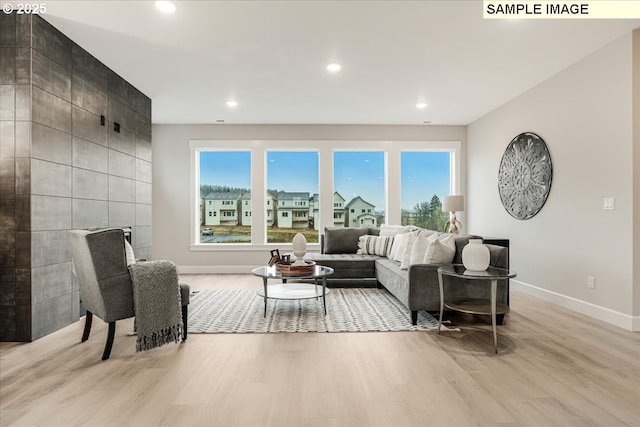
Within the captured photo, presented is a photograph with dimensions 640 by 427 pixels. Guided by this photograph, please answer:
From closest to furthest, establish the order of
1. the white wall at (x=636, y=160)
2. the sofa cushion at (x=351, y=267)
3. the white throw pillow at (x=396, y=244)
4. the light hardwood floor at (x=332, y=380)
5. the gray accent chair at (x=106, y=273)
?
the light hardwood floor at (x=332, y=380), the gray accent chair at (x=106, y=273), the white wall at (x=636, y=160), the white throw pillow at (x=396, y=244), the sofa cushion at (x=351, y=267)

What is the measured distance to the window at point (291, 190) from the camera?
695 cm

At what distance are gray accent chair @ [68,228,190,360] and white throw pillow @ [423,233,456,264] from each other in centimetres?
243

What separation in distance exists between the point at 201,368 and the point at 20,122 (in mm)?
2513

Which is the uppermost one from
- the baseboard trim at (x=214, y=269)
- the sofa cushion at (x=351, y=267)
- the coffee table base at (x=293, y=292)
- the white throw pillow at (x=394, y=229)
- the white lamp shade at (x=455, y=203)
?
the white lamp shade at (x=455, y=203)

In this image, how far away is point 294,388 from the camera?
2.19 metres

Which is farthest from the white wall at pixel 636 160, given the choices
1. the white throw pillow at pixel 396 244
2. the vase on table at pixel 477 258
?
the white throw pillow at pixel 396 244

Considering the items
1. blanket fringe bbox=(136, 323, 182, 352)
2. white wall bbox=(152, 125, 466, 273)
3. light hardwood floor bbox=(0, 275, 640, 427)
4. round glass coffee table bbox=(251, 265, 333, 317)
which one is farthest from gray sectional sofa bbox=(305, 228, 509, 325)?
blanket fringe bbox=(136, 323, 182, 352)

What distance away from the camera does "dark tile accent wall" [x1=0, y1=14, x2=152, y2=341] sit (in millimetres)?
3012

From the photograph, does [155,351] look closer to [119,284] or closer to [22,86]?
[119,284]

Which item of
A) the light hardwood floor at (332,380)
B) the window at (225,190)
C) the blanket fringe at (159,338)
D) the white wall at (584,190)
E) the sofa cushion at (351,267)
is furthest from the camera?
the window at (225,190)

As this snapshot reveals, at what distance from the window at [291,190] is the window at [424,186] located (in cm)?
172

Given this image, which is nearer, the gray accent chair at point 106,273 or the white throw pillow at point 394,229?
the gray accent chair at point 106,273

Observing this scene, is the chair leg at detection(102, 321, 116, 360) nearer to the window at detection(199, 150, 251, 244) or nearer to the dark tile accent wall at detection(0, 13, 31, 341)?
the dark tile accent wall at detection(0, 13, 31, 341)

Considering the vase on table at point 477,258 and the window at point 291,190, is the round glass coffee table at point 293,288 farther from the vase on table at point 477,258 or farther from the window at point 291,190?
the window at point 291,190
